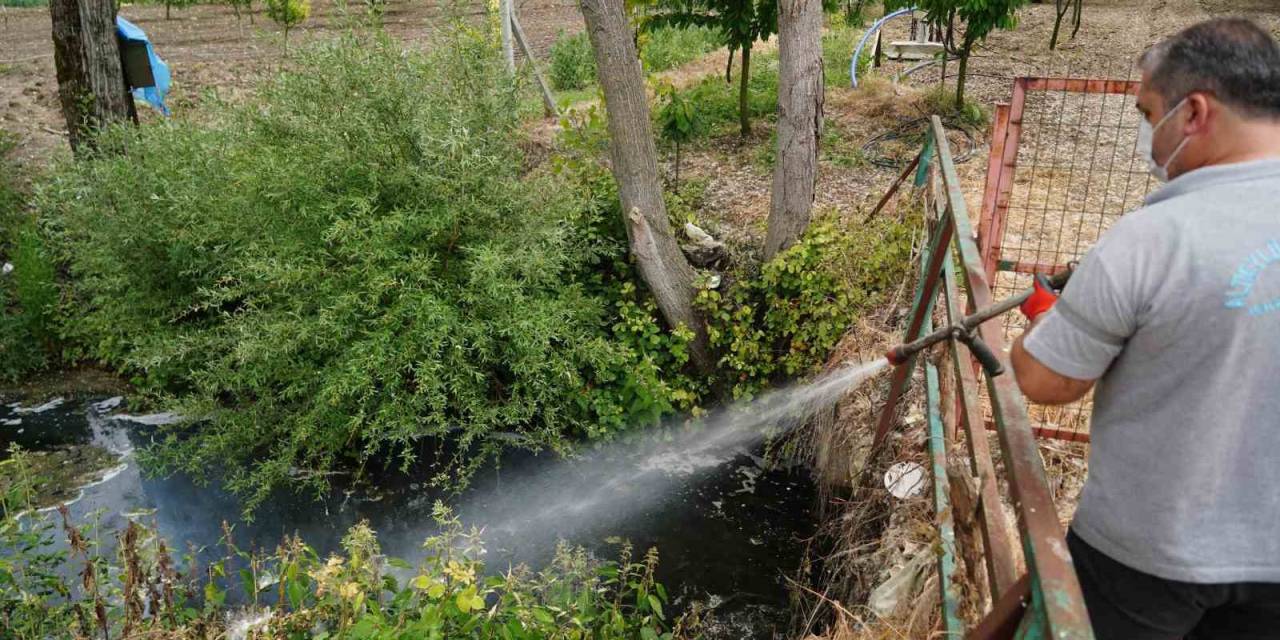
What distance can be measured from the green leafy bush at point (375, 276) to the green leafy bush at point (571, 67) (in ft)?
20.3

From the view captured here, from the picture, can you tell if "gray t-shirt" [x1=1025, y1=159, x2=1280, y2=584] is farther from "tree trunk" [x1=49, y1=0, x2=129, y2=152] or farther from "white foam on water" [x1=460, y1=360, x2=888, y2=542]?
"tree trunk" [x1=49, y1=0, x2=129, y2=152]

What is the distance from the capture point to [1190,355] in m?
1.54

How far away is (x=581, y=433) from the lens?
244 inches

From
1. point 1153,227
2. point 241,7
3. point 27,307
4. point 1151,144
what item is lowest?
point 27,307

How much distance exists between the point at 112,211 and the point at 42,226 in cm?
144

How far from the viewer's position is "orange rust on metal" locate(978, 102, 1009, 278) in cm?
383

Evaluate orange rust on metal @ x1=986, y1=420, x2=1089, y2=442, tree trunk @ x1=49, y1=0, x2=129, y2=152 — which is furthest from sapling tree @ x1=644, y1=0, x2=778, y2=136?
orange rust on metal @ x1=986, y1=420, x2=1089, y2=442

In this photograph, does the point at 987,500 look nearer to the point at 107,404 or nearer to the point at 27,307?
the point at 107,404

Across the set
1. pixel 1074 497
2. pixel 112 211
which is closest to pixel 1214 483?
pixel 1074 497

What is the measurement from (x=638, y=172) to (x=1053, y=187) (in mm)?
3485

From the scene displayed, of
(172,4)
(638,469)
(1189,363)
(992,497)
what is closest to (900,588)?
(992,497)

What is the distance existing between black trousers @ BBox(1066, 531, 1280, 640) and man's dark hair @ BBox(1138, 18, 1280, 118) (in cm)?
91

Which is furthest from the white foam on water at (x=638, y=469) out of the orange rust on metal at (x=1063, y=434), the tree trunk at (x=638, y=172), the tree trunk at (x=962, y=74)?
the tree trunk at (x=962, y=74)

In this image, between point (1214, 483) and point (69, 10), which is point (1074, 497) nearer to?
point (1214, 483)
